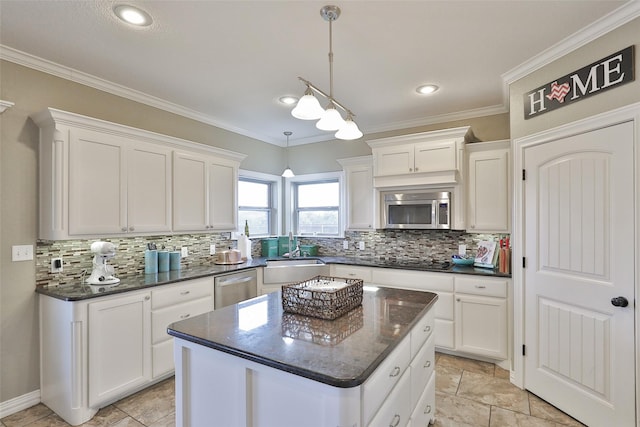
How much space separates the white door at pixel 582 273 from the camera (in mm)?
2035

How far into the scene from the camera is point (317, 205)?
4.93 metres

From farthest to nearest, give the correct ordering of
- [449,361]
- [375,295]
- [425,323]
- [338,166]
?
[338,166], [449,361], [375,295], [425,323]

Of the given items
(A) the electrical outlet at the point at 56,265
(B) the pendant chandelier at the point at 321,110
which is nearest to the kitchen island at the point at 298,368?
(B) the pendant chandelier at the point at 321,110

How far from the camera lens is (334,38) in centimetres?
225

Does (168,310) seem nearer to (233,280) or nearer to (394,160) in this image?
(233,280)

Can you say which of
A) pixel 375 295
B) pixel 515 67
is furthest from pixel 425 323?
pixel 515 67

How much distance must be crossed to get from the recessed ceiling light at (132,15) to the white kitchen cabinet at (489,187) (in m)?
3.15

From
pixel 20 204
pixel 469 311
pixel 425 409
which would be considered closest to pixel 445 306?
pixel 469 311

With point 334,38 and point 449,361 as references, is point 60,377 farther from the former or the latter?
point 449,361

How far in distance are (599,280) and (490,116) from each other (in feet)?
7.05

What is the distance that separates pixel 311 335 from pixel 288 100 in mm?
2598

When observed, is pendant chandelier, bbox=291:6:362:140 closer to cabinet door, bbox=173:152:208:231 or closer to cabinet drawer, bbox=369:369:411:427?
cabinet drawer, bbox=369:369:411:427

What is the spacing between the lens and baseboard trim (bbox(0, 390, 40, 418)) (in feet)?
7.70

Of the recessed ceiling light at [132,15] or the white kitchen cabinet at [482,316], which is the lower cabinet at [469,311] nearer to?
the white kitchen cabinet at [482,316]
